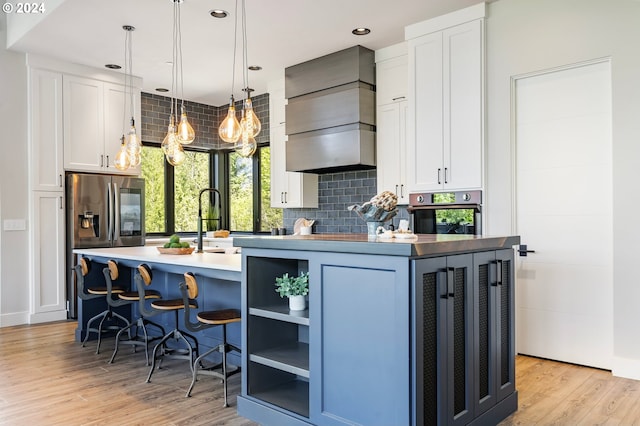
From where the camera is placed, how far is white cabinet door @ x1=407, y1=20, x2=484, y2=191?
414 centimetres

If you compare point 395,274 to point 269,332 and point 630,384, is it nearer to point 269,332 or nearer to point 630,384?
point 269,332

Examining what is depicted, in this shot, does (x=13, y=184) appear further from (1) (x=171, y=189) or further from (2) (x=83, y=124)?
(1) (x=171, y=189)

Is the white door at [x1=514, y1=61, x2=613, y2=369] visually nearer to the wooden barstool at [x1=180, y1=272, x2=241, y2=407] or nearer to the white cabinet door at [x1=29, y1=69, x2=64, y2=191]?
the wooden barstool at [x1=180, y1=272, x2=241, y2=407]

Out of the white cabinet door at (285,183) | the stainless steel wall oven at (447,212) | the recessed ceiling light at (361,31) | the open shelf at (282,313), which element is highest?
the recessed ceiling light at (361,31)

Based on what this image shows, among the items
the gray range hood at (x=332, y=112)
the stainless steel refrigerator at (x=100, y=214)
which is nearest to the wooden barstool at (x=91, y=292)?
the stainless steel refrigerator at (x=100, y=214)

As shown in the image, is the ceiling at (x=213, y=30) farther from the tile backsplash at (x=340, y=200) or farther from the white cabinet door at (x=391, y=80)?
the tile backsplash at (x=340, y=200)

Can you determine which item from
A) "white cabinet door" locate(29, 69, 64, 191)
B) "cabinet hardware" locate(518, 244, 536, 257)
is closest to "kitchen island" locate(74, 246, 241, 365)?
"white cabinet door" locate(29, 69, 64, 191)

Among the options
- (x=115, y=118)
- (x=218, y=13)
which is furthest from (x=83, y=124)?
(x=218, y=13)

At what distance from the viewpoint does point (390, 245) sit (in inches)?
79.9

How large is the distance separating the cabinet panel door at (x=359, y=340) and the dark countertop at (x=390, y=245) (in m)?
0.04

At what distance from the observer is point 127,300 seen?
4.00 metres

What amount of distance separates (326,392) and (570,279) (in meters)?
2.45

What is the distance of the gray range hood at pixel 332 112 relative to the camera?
16.8ft

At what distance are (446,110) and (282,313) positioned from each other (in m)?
2.67
